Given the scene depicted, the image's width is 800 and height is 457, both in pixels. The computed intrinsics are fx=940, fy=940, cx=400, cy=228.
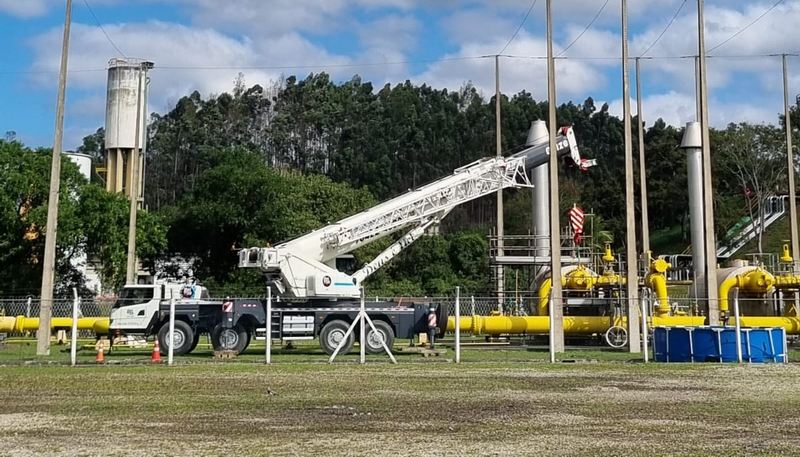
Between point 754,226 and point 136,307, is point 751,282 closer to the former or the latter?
point 136,307

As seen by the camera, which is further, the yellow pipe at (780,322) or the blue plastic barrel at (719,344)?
the yellow pipe at (780,322)

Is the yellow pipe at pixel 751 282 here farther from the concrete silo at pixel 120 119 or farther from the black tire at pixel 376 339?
the concrete silo at pixel 120 119

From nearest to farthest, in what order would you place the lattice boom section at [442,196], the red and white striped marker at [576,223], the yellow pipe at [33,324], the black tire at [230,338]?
the black tire at [230,338], the lattice boom section at [442,196], the yellow pipe at [33,324], the red and white striped marker at [576,223]

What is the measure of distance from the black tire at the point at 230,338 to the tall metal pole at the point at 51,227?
202 inches

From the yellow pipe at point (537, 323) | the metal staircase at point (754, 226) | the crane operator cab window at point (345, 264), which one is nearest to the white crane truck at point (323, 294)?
the crane operator cab window at point (345, 264)

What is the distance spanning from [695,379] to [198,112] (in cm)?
10773

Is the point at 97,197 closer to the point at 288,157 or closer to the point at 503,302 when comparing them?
the point at 503,302

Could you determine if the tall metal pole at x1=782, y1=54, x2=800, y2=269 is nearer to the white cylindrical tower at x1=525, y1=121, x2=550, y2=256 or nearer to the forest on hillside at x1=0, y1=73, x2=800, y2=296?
the white cylindrical tower at x1=525, y1=121, x2=550, y2=256

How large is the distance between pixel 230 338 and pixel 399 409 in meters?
15.4

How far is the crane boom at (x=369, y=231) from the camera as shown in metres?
31.7

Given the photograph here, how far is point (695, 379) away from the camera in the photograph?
67.5ft

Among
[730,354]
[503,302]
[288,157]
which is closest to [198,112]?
[288,157]

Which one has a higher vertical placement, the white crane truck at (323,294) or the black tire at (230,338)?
the white crane truck at (323,294)

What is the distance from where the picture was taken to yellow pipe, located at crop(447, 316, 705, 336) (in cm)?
3597
